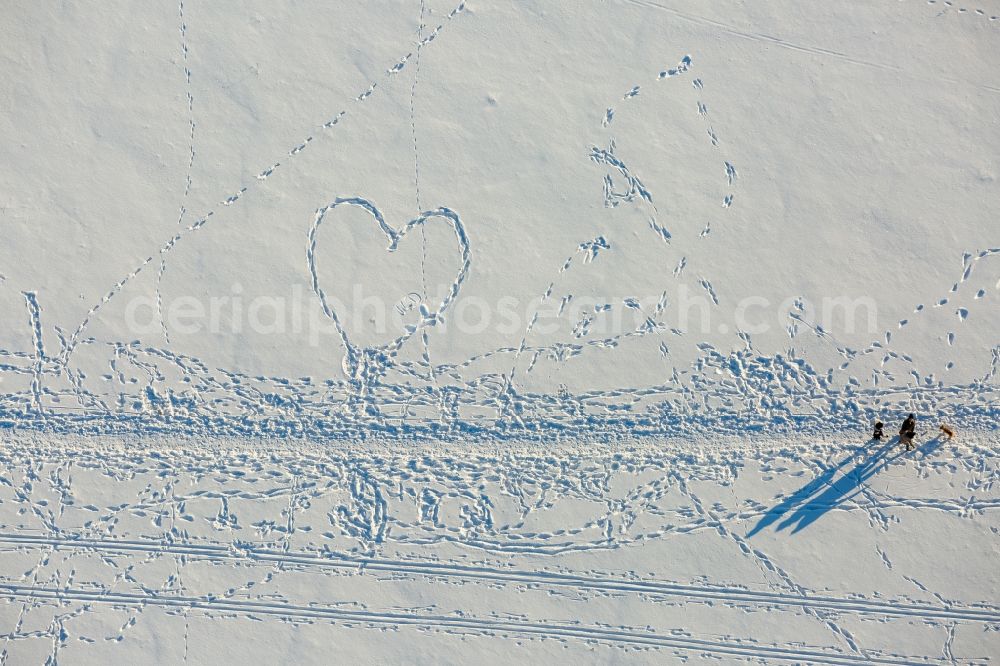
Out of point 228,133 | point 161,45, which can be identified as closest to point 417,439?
point 228,133

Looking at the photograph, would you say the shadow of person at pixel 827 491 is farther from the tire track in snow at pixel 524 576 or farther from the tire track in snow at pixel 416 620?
the tire track in snow at pixel 416 620

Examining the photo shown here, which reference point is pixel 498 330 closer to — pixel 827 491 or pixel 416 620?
pixel 416 620

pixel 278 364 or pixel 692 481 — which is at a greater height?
pixel 278 364

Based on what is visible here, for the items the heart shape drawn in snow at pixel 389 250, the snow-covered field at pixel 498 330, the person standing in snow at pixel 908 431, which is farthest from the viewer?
the heart shape drawn in snow at pixel 389 250

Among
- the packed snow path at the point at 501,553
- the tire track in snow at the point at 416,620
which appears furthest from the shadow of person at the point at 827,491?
the tire track in snow at the point at 416,620

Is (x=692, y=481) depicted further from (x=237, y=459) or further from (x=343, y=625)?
(x=237, y=459)
